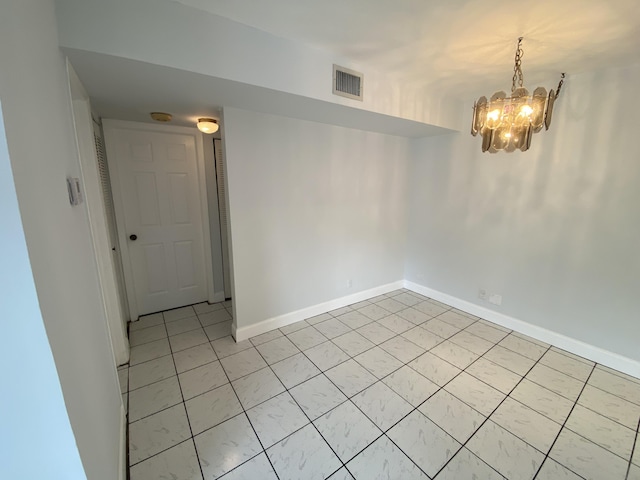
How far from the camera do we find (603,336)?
2312 mm

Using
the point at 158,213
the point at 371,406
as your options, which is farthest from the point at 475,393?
the point at 158,213

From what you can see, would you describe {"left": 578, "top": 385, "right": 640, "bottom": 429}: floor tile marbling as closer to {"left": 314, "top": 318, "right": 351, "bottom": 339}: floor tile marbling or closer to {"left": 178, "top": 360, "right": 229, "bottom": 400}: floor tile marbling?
{"left": 314, "top": 318, "right": 351, "bottom": 339}: floor tile marbling

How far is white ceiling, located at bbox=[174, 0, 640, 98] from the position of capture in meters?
1.43

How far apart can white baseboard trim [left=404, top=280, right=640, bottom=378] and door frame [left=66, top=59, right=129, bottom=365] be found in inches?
140

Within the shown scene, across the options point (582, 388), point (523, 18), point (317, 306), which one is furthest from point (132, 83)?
point (582, 388)

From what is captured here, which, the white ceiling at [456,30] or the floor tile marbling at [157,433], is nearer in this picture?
the white ceiling at [456,30]

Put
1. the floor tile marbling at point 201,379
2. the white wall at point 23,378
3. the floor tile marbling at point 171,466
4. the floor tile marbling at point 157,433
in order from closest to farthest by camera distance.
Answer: the white wall at point 23,378 < the floor tile marbling at point 171,466 < the floor tile marbling at point 157,433 < the floor tile marbling at point 201,379

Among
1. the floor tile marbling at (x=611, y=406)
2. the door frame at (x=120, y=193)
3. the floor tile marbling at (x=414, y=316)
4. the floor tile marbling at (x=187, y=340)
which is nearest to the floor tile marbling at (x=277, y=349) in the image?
the floor tile marbling at (x=187, y=340)

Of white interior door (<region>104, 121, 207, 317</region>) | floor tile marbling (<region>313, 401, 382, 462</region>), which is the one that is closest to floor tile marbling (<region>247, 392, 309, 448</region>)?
floor tile marbling (<region>313, 401, 382, 462</region>)

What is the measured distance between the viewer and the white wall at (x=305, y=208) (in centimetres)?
243

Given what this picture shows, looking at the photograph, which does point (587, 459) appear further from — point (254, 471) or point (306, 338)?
point (306, 338)

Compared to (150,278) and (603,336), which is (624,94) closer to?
(603,336)

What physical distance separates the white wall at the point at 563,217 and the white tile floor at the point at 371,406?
1.48ft

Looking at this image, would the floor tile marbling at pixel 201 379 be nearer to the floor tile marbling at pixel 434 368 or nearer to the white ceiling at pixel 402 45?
the floor tile marbling at pixel 434 368
